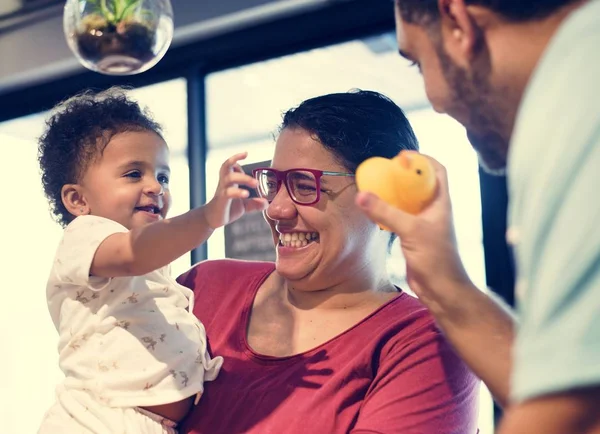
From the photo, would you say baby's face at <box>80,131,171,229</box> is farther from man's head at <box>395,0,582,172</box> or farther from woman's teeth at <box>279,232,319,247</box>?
man's head at <box>395,0,582,172</box>

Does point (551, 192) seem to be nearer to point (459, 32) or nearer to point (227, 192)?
point (459, 32)

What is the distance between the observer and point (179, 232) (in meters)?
1.26

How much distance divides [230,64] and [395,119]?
4.94 ft

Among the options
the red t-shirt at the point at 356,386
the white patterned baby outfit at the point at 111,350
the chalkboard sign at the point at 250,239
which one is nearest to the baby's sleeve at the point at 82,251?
the white patterned baby outfit at the point at 111,350

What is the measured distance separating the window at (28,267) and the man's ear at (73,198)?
160 cm

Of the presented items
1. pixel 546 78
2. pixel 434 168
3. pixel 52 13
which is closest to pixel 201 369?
pixel 434 168

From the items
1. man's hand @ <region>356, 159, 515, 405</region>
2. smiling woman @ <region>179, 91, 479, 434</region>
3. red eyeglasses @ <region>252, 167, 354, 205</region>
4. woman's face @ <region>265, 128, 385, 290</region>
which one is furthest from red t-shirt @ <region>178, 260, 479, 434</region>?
man's hand @ <region>356, 159, 515, 405</region>

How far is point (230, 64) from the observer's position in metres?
3.09

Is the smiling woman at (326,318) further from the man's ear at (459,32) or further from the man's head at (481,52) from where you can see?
the man's ear at (459,32)

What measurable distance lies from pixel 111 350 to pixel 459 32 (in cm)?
94

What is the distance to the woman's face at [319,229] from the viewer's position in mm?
1627

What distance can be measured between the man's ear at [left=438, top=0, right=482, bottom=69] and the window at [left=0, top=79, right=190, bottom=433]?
2506 mm

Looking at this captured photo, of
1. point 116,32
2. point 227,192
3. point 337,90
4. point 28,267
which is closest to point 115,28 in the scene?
point 116,32

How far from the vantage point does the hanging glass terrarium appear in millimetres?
1248
